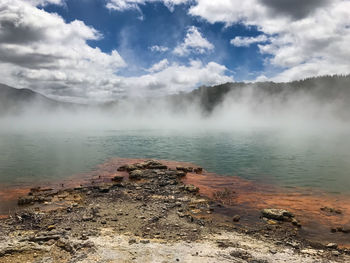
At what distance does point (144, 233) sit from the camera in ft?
35.2

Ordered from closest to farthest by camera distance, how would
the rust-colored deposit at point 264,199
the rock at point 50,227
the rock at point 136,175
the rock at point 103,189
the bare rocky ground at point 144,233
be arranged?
the bare rocky ground at point 144,233 → the rock at point 50,227 → the rust-colored deposit at point 264,199 → the rock at point 103,189 → the rock at point 136,175

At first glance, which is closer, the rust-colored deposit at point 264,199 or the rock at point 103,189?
the rust-colored deposit at point 264,199

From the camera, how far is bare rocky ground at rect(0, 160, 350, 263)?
8.75m

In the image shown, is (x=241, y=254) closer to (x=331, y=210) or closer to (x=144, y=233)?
(x=144, y=233)

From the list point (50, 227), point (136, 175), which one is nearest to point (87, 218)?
point (50, 227)

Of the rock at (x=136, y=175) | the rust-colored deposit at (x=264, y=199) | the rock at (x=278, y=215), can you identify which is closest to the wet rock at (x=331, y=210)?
the rust-colored deposit at (x=264, y=199)

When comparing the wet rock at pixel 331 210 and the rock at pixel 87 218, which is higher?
the rock at pixel 87 218

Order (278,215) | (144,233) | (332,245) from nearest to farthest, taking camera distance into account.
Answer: (332,245), (144,233), (278,215)

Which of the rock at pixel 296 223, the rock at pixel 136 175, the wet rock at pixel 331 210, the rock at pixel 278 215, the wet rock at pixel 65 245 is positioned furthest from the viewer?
the rock at pixel 136 175

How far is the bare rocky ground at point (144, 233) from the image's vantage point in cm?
875

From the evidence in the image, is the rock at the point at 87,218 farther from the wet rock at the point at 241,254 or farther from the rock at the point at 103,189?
the wet rock at the point at 241,254

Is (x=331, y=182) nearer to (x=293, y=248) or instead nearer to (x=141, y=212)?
(x=293, y=248)

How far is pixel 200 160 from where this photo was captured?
35094mm

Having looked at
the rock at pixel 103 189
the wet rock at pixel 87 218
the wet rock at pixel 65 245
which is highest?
the wet rock at pixel 65 245
